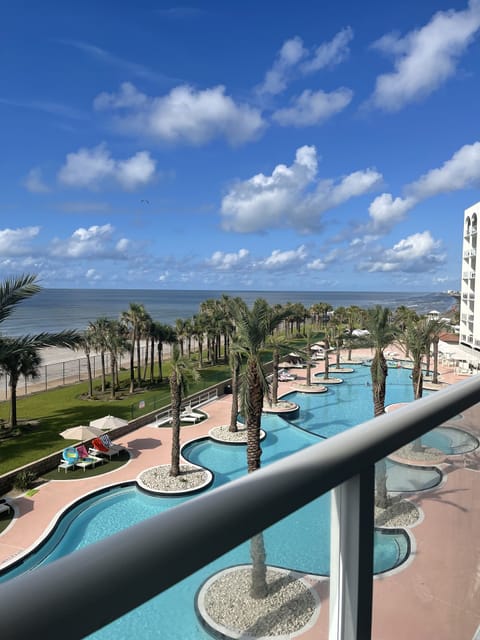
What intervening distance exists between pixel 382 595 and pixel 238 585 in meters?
0.56

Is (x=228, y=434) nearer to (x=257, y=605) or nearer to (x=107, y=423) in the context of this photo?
(x=107, y=423)

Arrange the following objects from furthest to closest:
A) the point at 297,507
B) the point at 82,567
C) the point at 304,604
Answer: the point at 304,604 → the point at 297,507 → the point at 82,567

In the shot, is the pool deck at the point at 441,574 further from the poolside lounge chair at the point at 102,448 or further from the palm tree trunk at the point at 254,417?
the poolside lounge chair at the point at 102,448

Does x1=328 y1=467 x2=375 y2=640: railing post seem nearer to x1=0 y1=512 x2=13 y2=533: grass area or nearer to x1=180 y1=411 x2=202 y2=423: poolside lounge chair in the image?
x1=0 y1=512 x2=13 y2=533: grass area

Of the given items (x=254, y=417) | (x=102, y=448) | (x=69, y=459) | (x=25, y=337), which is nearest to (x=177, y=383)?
(x=102, y=448)

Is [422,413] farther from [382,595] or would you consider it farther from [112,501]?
[112,501]

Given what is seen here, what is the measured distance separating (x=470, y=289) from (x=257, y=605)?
53.9 metres

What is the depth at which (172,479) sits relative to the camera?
18.7m

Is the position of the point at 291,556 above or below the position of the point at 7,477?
above

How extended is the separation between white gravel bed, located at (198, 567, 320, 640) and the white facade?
162 ft

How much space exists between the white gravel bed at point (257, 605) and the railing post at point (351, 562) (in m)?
0.08

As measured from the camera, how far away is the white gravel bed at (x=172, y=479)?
59.1 ft

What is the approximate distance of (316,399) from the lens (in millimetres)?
34562

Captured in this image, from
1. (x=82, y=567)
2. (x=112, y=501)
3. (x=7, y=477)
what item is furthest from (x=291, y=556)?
(x=7, y=477)
